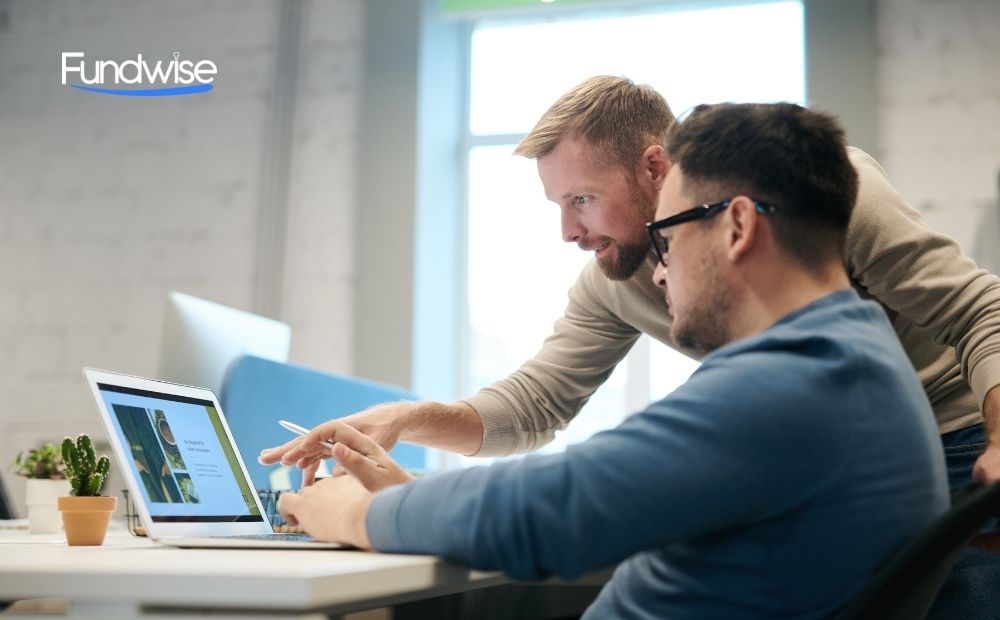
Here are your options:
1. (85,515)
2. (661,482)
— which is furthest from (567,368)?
(661,482)

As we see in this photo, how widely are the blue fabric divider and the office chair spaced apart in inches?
56.6

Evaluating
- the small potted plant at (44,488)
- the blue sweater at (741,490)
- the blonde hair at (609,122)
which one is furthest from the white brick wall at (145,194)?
the blue sweater at (741,490)

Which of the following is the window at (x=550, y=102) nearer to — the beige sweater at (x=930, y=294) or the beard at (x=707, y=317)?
the beige sweater at (x=930, y=294)

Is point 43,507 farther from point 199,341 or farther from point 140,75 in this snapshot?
point 140,75

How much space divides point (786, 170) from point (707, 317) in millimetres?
176

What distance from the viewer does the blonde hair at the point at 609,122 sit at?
1896 mm

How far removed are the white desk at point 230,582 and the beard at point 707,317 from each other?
333mm

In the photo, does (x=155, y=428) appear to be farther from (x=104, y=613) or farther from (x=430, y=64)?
(x=430, y=64)

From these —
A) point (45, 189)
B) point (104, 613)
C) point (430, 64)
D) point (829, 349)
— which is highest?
point (430, 64)

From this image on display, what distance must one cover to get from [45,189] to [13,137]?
31cm

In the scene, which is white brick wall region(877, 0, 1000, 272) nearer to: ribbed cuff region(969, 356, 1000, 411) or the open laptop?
ribbed cuff region(969, 356, 1000, 411)

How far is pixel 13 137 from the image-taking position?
4926mm

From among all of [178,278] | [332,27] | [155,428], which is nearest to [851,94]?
[332,27]

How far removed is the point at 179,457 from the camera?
4.63ft
